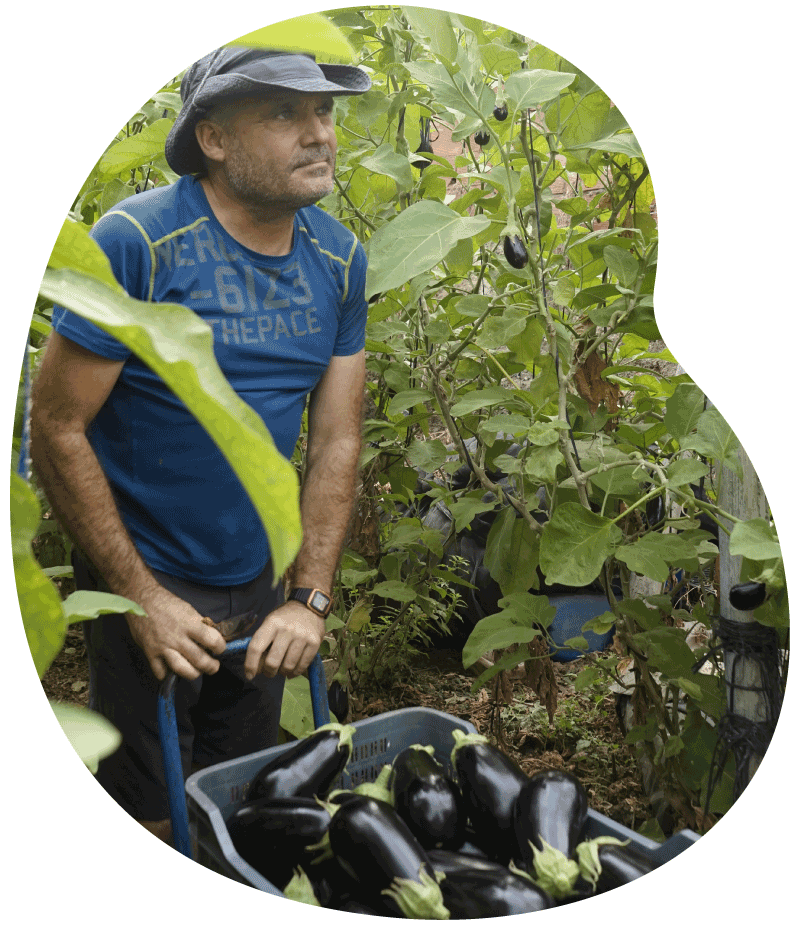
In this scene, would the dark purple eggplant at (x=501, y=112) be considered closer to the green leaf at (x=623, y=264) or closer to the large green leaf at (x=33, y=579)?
the green leaf at (x=623, y=264)

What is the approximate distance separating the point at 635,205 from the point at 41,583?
0.86 meters

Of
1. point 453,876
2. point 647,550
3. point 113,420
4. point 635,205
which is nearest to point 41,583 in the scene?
point 113,420

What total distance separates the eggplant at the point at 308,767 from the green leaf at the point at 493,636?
0.66ft

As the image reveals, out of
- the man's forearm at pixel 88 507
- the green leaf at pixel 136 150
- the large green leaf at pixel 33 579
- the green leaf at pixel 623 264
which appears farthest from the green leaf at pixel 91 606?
the green leaf at pixel 623 264

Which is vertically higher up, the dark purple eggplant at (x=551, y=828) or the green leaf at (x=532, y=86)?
the green leaf at (x=532, y=86)

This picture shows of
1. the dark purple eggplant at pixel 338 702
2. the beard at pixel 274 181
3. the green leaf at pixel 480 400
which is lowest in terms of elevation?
the dark purple eggplant at pixel 338 702

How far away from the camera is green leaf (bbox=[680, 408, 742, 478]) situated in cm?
87

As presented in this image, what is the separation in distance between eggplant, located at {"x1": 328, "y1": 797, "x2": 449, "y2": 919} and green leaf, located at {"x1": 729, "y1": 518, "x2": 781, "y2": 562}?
39cm

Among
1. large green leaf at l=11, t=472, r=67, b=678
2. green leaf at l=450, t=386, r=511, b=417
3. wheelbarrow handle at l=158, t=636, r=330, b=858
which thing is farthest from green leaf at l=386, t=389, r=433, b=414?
large green leaf at l=11, t=472, r=67, b=678

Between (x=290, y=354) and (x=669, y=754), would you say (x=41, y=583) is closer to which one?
(x=290, y=354)

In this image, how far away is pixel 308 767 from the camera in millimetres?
820

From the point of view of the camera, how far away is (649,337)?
3.43 feet

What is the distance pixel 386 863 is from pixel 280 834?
10 cm

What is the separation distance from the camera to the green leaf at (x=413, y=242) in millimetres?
833
